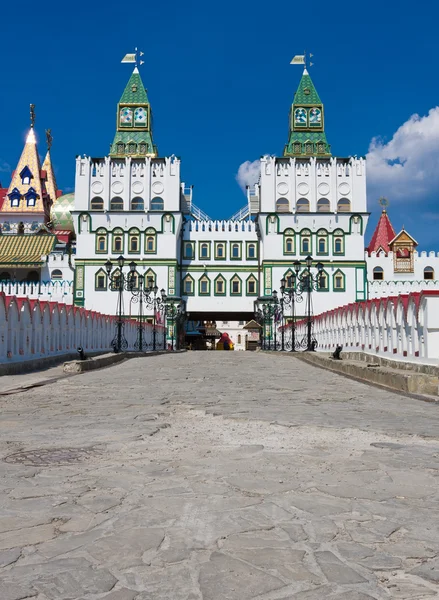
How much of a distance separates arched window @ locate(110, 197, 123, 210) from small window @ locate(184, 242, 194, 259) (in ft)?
22.8

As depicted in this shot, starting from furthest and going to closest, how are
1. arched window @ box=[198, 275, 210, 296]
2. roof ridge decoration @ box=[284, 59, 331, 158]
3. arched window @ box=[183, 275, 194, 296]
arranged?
roof ridge decoration @ box=[284, 59, 331, 158] → arched window @ box=[183, 275, 194, 296] → arched window @ box=[198, 275, 210, 296]

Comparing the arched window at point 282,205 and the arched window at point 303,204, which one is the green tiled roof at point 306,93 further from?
the arched window at point 282,205

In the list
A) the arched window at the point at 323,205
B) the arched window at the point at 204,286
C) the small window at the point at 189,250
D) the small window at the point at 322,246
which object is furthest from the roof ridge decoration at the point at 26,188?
the small window at the point at 322,246

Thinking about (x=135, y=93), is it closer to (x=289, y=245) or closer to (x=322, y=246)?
(x=289, y=245)

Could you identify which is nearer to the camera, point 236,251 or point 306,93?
point 236,251

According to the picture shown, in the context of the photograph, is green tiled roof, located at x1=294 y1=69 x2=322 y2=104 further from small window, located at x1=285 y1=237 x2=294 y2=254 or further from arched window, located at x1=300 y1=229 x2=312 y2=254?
small window, located at x1=285 y1=237 x2=294 y2=254

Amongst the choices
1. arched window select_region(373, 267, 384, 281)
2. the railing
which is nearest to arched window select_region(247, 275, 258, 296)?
arched window select_region(373, 267, 384, 281)

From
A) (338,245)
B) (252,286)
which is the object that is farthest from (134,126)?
(338,245)

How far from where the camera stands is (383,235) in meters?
65.2

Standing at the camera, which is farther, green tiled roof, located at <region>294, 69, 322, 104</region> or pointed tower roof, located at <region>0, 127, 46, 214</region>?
pointed tower roof, located at <region>0, 127, 46, 214</region>

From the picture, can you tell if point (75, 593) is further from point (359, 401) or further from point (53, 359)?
point (53, 359)

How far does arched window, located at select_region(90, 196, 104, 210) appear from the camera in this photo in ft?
188

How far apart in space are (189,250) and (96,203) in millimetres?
9469

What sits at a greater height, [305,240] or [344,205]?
[344,205]
